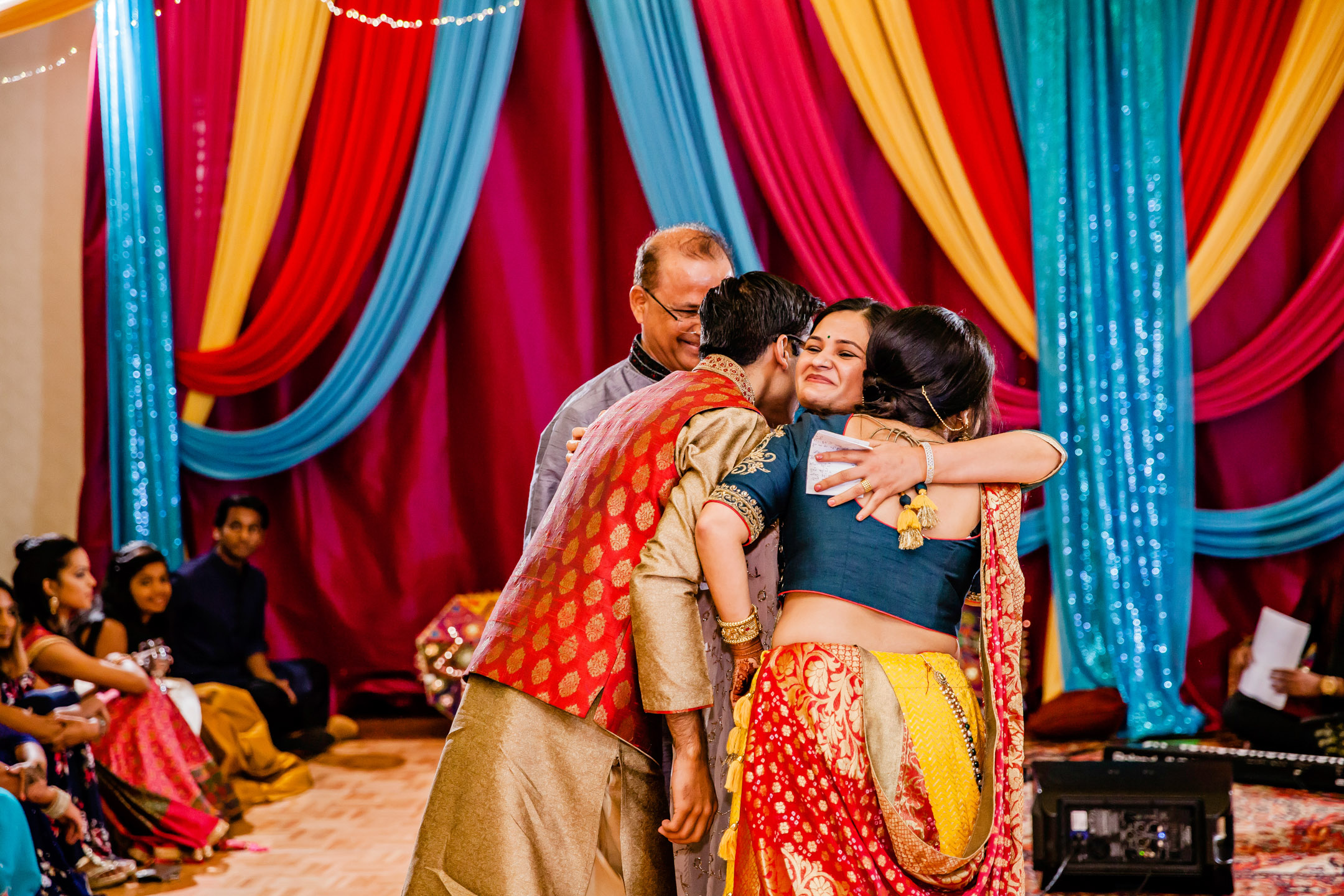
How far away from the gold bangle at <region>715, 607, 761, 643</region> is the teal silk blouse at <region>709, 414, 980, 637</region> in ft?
0.19

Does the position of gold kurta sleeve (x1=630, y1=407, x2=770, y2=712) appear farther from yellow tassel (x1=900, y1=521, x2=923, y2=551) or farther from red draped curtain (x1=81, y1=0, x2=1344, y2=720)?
red draped curtain (x1=81, y1=0, x2=1344, y2=720)

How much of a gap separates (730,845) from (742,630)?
0.95ft

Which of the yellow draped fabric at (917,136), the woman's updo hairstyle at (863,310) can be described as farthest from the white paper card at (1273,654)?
the woman's updo hairstyle at (863,310)

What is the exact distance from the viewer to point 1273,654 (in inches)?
176

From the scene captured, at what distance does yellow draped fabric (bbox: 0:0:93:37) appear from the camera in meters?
3.97

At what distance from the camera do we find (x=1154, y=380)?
4.93m

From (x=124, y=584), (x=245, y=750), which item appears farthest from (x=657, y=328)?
(x=245, y=750)

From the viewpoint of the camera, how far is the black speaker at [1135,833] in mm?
3174

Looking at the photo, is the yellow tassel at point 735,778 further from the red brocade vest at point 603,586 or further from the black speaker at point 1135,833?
the black speaker at point 1135,833

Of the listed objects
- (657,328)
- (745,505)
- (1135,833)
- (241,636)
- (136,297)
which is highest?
(136,297)

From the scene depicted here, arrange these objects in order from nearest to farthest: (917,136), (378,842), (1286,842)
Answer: (1286,842) → (378,842) → (917,136)

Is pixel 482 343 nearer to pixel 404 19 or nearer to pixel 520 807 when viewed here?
pixel 404 19

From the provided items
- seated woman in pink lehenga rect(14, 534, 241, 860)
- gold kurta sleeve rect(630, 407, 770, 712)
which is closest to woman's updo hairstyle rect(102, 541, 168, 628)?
seated woman in pink lehenga rect(14, 534, 241, 860)

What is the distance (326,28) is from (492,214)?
1031 mm
